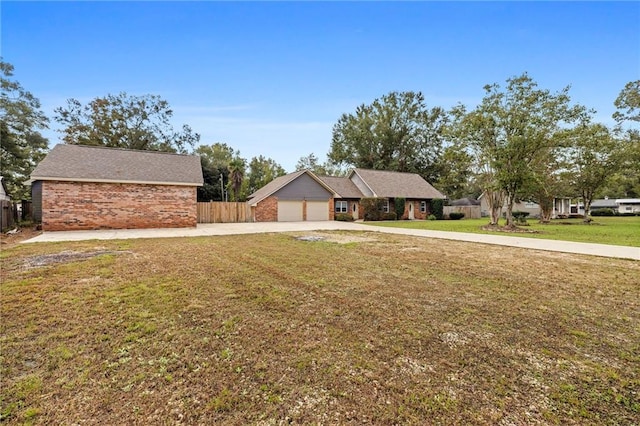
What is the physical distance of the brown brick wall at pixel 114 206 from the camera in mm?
15305

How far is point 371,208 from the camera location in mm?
27375

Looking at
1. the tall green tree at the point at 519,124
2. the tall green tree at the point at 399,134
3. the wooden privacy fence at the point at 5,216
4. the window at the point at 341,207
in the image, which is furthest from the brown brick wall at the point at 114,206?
the tall green tree at the point at 399,134

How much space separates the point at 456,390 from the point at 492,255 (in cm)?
734

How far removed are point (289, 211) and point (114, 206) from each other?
12.7 metres

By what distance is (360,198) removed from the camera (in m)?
28.7

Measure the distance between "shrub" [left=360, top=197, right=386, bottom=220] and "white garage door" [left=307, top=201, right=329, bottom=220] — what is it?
3.47 meters

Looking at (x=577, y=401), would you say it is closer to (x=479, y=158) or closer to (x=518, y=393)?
(x=518, y=393)

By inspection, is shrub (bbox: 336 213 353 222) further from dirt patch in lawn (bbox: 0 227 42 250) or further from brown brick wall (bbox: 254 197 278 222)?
dirt patch in lawn (bbox: 0 227 42 250)

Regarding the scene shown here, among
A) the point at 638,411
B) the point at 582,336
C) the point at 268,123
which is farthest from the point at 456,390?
the point at 268,123

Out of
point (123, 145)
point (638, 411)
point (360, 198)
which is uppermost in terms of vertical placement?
point (123, 145)

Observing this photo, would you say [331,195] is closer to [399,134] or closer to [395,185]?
[395,185]

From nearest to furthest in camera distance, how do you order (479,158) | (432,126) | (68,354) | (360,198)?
(68,354), (479,158), (360,198), (432,126)

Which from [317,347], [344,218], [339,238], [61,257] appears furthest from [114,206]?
[317,347]

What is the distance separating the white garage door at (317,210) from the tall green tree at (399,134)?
18.9 meters
